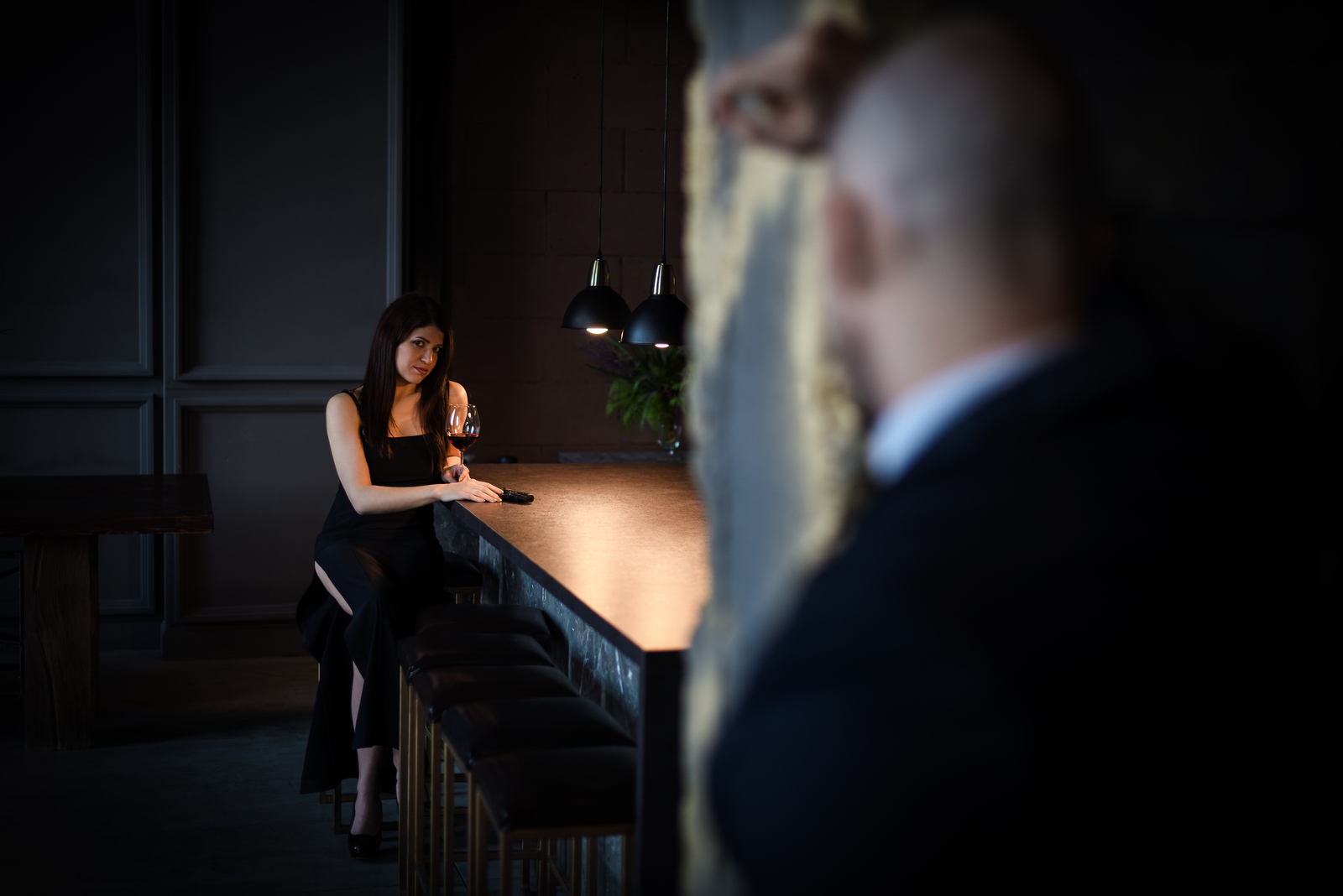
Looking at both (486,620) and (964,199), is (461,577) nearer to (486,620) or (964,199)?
(486,620)

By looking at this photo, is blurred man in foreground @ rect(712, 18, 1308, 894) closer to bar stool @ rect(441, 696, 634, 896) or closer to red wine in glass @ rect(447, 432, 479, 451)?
bar stool @ rect(441, 696, 634, 896)

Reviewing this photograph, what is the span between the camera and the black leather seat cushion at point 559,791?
161 cm

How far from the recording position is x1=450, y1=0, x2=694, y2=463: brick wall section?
17.1 feet

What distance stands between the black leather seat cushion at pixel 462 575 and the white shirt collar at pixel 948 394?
257 centimetres

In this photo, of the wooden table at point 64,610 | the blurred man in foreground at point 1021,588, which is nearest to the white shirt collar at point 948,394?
the blurred man in foreground at point 1021,588

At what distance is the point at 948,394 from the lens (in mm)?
602

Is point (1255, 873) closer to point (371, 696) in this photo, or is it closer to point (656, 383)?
point (371, 696)

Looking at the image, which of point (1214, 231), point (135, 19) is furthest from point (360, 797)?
point (135, 19)

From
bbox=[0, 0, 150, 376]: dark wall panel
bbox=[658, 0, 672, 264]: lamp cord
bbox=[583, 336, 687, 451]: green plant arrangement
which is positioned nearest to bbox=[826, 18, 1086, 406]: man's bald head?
bbox=[583, 336, 687, 451]: green plant arrangement

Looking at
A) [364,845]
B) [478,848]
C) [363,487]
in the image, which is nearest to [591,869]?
[478,848]

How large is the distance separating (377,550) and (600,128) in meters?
2.99

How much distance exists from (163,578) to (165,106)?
182cm

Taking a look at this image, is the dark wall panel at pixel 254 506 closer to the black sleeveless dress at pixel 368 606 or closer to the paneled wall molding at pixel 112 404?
the paneled wall molding at pixel 112 404

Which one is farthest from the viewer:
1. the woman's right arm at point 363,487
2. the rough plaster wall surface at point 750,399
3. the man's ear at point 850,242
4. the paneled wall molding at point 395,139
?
the paneled wall molding at point 395,139
